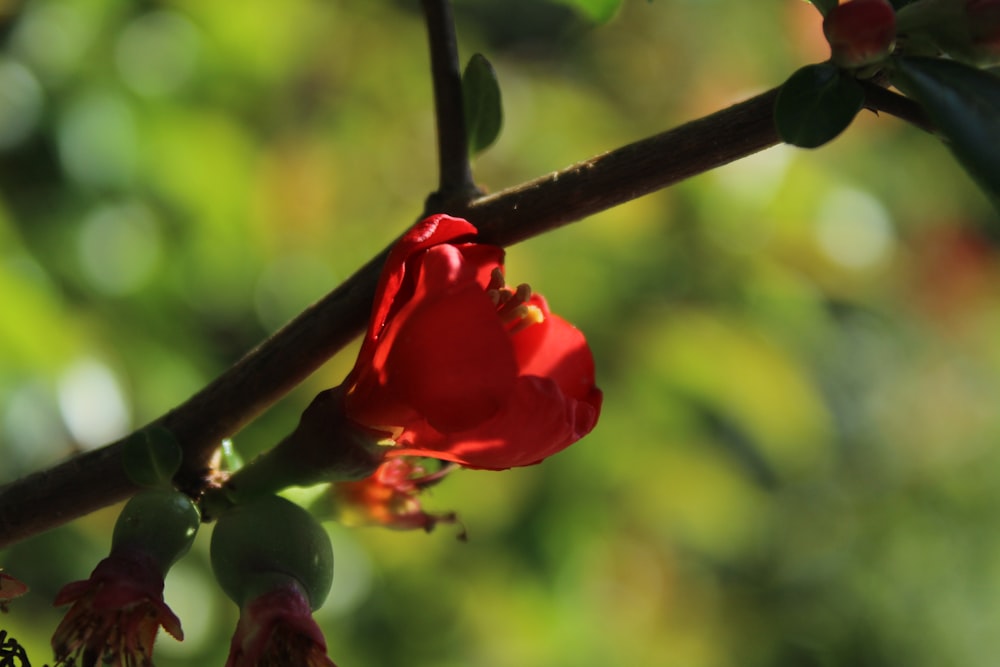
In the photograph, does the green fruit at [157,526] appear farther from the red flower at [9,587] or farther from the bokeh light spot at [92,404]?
the bokeh light spot at [92,404]

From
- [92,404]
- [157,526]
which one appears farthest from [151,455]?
[92,404]

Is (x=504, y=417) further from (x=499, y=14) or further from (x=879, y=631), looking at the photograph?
(x=879, y=631)

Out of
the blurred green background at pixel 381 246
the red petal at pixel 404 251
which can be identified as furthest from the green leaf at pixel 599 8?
the blurred green background at pixel 381 246

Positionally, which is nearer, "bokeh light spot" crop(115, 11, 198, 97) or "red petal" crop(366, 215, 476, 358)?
"red petal" crop(366, 215, 476, 358)

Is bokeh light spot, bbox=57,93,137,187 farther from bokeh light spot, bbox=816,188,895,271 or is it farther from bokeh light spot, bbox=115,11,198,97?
bokeh light spot, bbox=816,188,895,271

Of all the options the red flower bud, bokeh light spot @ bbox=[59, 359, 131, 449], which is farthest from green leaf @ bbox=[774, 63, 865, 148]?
bokeh light spot @ bbox=[59, 359, 131, 449]

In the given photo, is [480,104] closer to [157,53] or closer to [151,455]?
[151,455]

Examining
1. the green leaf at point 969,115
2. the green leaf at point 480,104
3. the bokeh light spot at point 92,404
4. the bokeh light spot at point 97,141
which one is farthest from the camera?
the bokeh light spot at point 97,141
